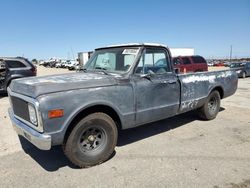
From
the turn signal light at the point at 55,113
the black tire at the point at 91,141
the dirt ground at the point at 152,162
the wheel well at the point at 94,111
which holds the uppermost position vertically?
the turn signal light at the point at 55,113

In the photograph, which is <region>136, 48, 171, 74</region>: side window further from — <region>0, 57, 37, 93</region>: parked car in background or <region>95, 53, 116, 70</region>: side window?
<region>0, 57, 37, 93</region>: parked car in background

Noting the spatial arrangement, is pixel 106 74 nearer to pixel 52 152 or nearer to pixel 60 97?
pixel 60 97

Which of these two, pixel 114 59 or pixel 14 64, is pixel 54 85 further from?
pixel 14 64

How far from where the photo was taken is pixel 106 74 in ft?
14.8

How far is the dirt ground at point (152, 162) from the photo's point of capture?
3434 millimetres

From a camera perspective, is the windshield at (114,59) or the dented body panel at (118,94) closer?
the dented body panel at (118,94)

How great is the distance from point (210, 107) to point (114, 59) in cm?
336

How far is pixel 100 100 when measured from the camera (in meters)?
3.79

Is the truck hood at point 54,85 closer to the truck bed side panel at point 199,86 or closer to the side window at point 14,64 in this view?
the truck bed side panel at point 199,86

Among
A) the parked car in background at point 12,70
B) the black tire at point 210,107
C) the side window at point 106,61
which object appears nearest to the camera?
the side window at point 106,61

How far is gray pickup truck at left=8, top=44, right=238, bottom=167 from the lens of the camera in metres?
3.42

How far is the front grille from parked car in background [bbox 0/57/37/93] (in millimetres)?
7187

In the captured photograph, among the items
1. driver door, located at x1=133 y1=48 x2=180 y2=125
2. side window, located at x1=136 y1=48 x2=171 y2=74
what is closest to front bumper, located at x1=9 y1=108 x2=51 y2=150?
driver door, located at x1=133 y1=48 x2=180 y2=125

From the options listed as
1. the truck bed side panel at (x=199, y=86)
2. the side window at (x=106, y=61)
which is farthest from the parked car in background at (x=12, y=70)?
the truck bed side panel at (x=199, y=86)
